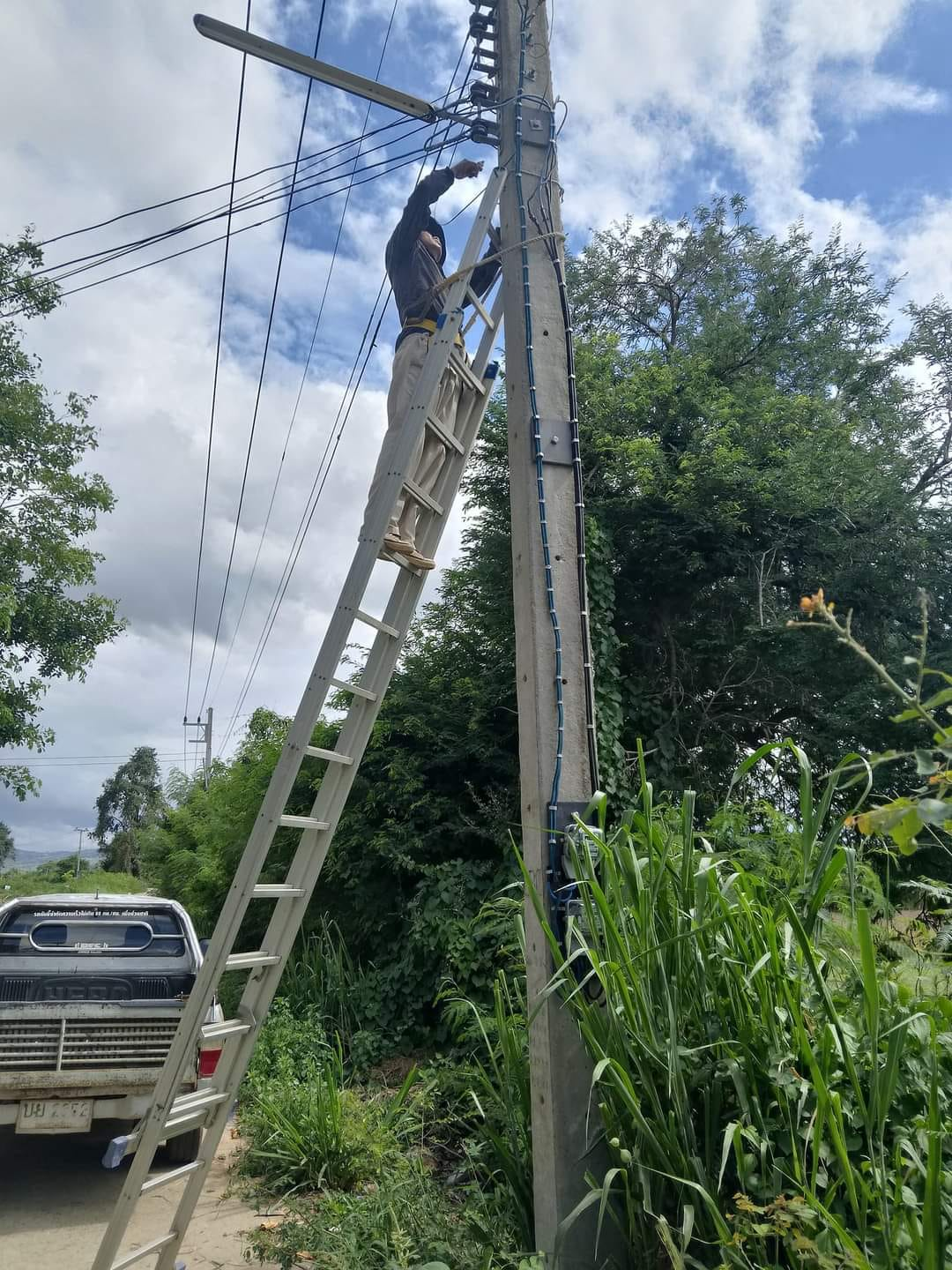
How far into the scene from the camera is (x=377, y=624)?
14.4ft

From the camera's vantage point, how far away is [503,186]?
4.48 m

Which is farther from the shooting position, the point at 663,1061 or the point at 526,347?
the point at 526,347

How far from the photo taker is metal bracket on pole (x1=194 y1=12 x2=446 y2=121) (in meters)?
4.90

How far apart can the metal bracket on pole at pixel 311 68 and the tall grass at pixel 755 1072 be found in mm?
4004

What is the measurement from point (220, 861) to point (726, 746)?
7.34 metres

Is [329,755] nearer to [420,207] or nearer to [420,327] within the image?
[420,327]

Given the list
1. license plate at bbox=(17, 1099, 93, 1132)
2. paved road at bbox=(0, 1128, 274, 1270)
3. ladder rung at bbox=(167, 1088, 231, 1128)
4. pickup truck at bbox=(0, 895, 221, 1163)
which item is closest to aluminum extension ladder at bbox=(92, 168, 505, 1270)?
ladder rung at bbox=(167, 1088, 231, 1128)

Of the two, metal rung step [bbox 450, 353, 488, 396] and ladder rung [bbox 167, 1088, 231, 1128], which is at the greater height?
metal rung step [bbox 450, 353, 488, 396]

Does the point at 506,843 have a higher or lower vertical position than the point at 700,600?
lower

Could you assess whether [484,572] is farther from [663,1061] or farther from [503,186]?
[663,1061]

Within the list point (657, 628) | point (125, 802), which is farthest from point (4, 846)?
point (657, 628)

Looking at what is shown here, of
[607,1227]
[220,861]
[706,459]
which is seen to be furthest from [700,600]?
[607,1227]

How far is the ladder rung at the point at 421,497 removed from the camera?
451cm

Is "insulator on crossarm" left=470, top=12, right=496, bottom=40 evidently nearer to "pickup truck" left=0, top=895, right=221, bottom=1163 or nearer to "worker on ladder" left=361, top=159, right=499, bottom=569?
"worker on ladder" left=361, top=159, right=499, bottom=569
